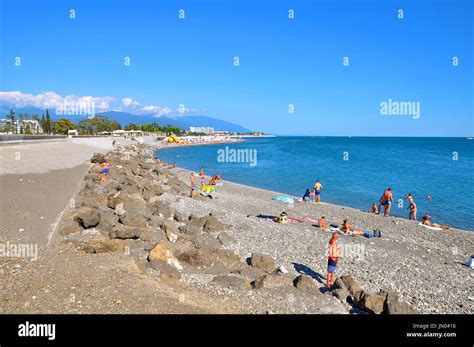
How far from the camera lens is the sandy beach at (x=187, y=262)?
7328mm

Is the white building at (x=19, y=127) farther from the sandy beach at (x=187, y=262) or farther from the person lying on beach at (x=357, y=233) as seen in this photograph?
the person lying on beach at (x=357, y=233)

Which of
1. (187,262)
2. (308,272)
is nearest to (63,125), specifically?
(187,262)

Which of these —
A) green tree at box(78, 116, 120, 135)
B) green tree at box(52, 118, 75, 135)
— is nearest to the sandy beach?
green tree at box(52, 118, 75, 135)

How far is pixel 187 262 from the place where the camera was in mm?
10711

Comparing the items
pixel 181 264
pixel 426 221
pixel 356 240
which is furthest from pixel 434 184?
pixel 181 264

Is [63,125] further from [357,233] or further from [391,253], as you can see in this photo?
[391,253]

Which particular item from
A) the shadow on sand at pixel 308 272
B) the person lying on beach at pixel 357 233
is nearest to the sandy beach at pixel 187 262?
the shadow on sand at pixel 308 272

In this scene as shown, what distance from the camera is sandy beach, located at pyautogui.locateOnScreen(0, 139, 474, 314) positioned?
24.0 ft

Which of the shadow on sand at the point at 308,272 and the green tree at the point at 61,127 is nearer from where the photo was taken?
the shadow on sand at the point at 308,272

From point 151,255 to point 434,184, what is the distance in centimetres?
4254

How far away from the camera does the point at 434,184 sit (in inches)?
1681
